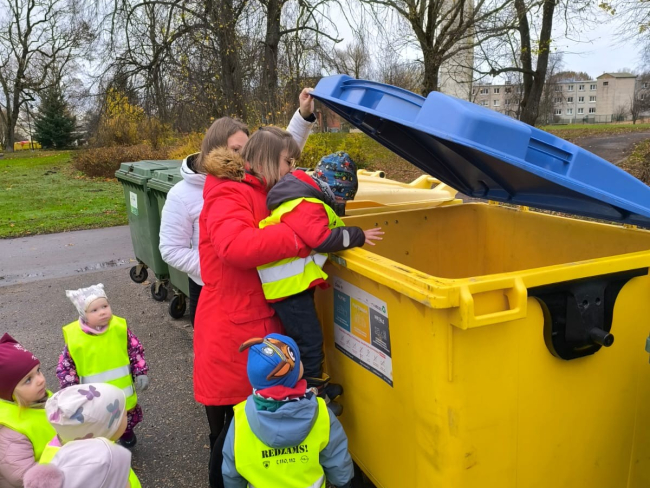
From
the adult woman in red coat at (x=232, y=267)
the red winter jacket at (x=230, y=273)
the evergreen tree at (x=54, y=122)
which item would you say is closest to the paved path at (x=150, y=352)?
the adult woman in red coat at (x=232, y=267)

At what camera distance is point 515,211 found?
3.00 meters

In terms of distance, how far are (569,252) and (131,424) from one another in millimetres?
A: 2606

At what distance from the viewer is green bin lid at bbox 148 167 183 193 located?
14.1 feet

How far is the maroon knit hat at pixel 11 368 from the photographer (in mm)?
2088

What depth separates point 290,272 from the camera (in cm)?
204

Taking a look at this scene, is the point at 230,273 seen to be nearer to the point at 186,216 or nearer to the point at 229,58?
the point at 186,216

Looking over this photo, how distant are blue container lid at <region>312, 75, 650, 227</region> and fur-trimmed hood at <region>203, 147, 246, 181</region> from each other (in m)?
0.49

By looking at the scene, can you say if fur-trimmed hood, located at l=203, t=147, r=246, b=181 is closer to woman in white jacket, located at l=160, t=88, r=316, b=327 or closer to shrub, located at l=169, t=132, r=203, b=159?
woman in white jacket, located at l=160, t=88, r=316, b=327

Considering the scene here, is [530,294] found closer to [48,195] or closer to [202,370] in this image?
[202,370]

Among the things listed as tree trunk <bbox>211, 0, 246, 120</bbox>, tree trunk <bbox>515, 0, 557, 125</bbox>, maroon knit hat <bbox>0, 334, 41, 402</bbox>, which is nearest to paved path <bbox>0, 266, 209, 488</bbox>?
maroon knit hat <bbox>0, 334, 41, 402</bbox>

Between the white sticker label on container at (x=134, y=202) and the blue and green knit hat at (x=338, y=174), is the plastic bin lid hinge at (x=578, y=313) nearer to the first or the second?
the blue and green knit hat at (x=338, y=174)

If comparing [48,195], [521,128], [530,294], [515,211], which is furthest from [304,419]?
[48,195]

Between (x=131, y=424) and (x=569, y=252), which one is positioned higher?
(x=569, y=252)

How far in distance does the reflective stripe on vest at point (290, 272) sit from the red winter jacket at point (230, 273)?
54 mm
